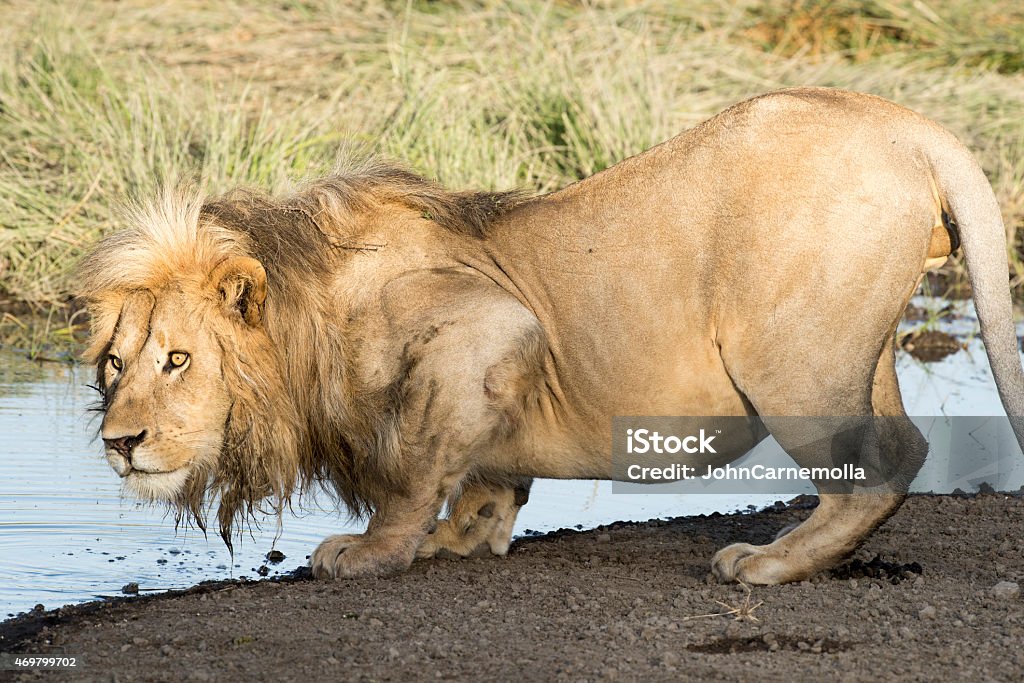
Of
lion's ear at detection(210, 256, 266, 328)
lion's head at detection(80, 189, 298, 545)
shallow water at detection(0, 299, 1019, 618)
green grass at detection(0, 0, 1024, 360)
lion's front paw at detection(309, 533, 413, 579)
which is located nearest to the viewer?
lion's head at detection(80, 189, 298, 545)

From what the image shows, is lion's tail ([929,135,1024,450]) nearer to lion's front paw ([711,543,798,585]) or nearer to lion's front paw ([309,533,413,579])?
lion's front paw ([711,543,798,585])

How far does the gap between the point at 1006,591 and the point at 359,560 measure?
204 centimetres

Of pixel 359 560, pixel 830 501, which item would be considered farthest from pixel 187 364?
pixel 830 501

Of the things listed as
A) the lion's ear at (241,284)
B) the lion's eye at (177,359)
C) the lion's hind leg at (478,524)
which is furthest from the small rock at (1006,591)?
the lion's eye at (177,359)

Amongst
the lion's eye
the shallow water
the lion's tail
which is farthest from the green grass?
the lion's tail

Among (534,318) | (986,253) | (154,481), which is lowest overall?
(154,481)

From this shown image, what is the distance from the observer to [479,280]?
4.95 metres

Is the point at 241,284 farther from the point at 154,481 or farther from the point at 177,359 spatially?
the point at 154,481

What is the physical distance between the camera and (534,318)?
486 centimetres

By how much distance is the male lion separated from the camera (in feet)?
14.8

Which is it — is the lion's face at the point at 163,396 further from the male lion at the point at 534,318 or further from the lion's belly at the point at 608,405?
the lion's belly at the point at 608,405

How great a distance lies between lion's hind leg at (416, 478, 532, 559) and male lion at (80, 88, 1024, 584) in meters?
0.12

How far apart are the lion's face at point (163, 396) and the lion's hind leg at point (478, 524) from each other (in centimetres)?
93

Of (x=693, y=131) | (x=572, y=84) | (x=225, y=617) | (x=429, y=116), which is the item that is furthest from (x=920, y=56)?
(x=225, y=617)
